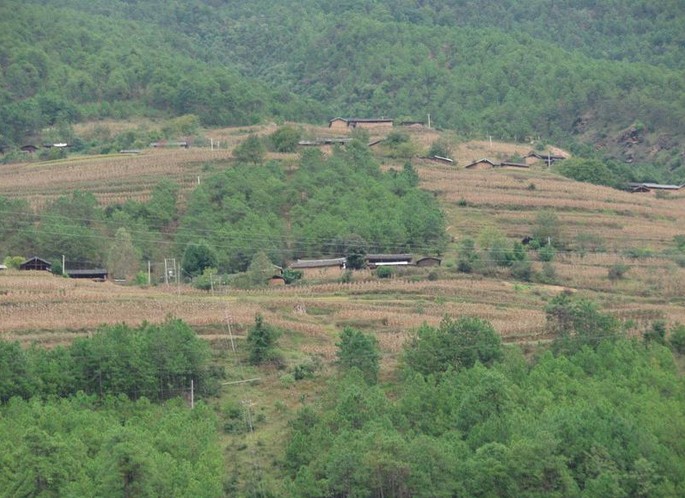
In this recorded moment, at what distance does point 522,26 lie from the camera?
140625 millimetres

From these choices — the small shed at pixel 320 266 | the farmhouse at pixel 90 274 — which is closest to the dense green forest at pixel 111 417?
the farmhouse at pixel 90 274

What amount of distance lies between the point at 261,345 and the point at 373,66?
68.7m

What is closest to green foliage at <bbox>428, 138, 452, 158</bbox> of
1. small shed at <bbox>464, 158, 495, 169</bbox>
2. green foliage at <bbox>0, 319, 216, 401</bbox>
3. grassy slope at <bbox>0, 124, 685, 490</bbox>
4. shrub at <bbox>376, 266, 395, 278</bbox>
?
small shed at <bbox>464, 158, 495, 169</bbox>

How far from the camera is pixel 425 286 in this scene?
65.4 meters

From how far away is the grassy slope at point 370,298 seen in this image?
55250mm

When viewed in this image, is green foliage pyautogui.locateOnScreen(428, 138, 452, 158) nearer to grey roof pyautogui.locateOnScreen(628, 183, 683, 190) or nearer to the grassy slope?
the grassy slope

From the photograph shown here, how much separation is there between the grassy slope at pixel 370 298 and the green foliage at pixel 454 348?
1.30 metres

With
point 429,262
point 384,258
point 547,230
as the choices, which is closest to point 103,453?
point 384,258

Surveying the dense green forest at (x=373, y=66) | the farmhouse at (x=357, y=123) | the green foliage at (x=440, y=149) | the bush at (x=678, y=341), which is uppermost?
the dense green forest at (x=373, y=66)

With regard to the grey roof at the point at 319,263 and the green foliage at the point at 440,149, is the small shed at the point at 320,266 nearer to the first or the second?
the grey roof at the point at 319,263

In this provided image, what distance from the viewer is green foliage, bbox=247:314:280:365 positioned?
56531 millimetres

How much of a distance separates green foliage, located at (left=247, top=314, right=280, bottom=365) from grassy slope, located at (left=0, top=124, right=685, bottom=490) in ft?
1.61

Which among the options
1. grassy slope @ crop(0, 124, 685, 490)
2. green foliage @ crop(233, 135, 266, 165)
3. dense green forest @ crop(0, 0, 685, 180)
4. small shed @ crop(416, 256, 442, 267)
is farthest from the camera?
dense green forest @ crop(0, 0, 685, 180)

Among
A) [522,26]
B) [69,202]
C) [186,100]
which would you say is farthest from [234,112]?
[522,26]
